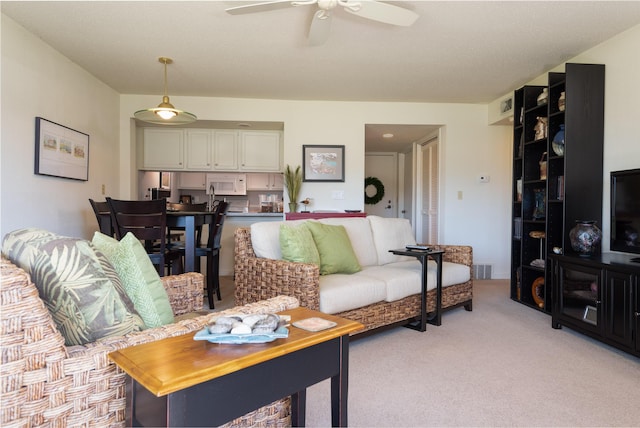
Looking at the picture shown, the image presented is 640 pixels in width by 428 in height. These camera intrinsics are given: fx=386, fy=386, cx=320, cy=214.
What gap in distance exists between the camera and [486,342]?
2.71 metres

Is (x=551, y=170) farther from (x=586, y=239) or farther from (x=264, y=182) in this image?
(x=264, y=182)

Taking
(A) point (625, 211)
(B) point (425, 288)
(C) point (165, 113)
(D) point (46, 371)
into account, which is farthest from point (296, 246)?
(A) point (625, 211)

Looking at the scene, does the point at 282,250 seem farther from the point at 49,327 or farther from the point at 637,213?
the point at 637,213

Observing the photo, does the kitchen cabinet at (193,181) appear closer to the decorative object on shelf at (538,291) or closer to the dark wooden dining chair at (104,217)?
the dark wooden dining chair at (104,217)

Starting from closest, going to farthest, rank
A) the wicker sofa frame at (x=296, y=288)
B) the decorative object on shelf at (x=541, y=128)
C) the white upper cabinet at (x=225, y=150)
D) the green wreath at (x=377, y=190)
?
the wicker sofa frame at (x=296, y=288) < the decorative object on shelf at (x=541, y=128) < the white upper cabinet at (x=225, y=150) < the green wreath at (x=377, y=190)

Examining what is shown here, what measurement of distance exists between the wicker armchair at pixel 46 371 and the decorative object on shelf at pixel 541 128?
12.4 feet

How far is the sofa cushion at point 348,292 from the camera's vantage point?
242cm

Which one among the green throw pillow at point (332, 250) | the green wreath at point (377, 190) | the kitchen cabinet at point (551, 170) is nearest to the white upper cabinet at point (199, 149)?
the green throw pillow at point (332, 250)

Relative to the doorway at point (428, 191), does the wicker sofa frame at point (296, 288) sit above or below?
below

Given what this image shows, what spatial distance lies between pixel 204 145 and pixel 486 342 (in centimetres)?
444

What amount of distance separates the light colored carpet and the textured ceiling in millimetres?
2358

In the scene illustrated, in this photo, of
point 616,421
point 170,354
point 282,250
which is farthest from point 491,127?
point 170,354

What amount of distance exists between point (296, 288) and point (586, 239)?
2.22 metres

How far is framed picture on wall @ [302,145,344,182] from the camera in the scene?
5.18m
